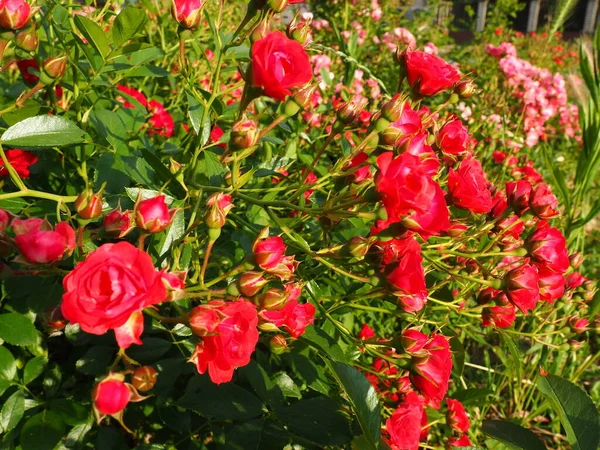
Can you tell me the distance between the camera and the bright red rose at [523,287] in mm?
812

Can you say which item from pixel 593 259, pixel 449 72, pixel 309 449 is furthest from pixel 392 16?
pixel 309 449

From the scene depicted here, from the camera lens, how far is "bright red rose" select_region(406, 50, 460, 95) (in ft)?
2.68

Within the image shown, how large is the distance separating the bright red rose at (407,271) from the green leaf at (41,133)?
1.50 feet

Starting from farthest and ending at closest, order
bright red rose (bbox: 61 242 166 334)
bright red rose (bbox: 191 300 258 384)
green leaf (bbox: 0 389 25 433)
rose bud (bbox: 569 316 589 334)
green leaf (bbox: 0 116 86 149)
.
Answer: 1. rose bud (bbox: 569 316 589 334)
2. green leaf (bbox: 0 389 25 433)
3. green leaf (bbox: 0 116 86 149)
4. bright red rose (bbox: 191 300 258 384)
5. bright red rose (bbox: 61 242 166 334)

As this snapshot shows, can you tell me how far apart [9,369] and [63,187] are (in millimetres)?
407

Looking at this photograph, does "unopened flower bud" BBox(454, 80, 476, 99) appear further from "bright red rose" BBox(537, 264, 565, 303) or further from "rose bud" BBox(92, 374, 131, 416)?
"rose bud" BBox(92, 374, 131, 416)

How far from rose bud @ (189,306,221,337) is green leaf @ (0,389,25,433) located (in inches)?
16.7

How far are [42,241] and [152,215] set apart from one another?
118mm

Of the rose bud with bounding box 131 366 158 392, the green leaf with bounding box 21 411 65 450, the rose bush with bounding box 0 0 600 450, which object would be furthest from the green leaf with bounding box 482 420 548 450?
the green leaf with bounding box 21 411 65 450

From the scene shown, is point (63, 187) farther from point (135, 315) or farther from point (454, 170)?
point (454, 170)

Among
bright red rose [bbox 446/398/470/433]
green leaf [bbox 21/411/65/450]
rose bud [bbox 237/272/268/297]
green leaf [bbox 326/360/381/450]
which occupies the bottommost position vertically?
bright red rose [bbox 446/398/470/433]

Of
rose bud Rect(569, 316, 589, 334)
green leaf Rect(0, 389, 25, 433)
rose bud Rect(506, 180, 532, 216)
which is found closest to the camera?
green leaf Rect(0, 389, 25, 433)

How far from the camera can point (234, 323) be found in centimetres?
58

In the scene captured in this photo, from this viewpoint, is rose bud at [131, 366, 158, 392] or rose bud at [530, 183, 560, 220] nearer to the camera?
rose bud at [131, 366, 158, 392]
